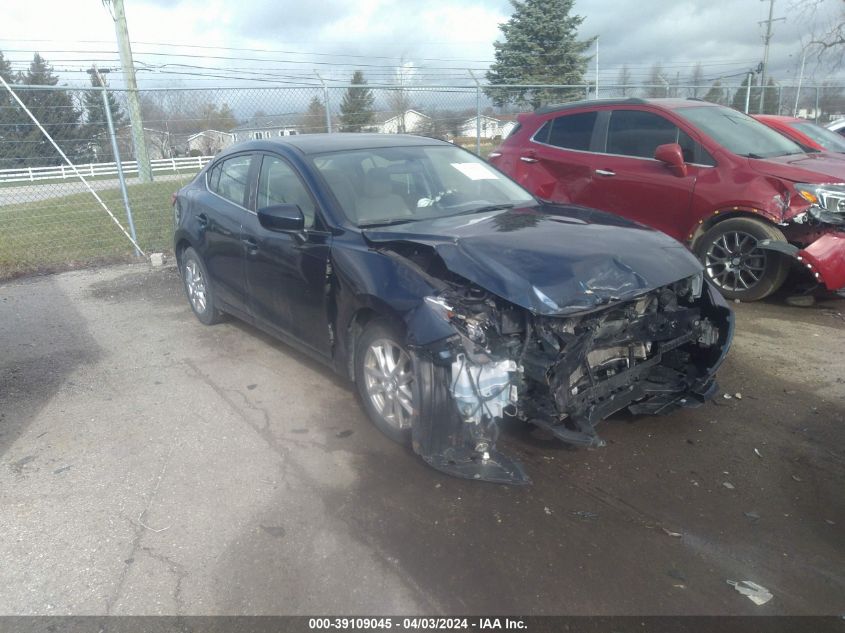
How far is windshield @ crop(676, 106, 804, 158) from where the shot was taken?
21.3 ft

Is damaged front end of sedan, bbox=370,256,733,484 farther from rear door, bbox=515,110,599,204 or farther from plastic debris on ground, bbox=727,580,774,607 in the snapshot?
rear door, bbox=515,110,599,204

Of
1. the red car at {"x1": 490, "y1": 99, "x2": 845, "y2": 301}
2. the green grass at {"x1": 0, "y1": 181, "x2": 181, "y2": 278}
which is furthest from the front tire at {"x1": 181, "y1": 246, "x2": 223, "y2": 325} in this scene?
the red car at {"x1": 490, "y1": 99, "x2": 845, "y2": 301}

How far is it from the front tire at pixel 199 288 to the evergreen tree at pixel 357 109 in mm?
6248

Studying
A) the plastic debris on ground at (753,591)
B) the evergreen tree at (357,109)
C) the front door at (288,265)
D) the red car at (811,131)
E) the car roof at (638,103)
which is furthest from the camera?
the evergreen tree at (357,109)

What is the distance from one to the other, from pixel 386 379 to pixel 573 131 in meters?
4.94

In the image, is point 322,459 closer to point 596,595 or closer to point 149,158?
point 596,595

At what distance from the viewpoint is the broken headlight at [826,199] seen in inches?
223

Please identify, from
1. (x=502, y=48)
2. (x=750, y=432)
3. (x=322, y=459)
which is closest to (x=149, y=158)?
(x=322, y=459)

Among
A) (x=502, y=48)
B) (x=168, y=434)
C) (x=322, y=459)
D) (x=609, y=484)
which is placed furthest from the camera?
(x=502, y=48)

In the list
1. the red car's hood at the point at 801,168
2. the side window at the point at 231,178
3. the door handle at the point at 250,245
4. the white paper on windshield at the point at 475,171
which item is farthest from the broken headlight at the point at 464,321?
the red car's hood at the point at 801,168

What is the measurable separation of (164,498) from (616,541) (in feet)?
7.53

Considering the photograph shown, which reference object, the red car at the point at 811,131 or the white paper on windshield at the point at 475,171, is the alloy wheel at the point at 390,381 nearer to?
the white paper on windshield at the point at 475,171

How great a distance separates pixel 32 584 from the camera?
2.82 m

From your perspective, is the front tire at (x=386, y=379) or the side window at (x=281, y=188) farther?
the side window at (x=281, y=188)
